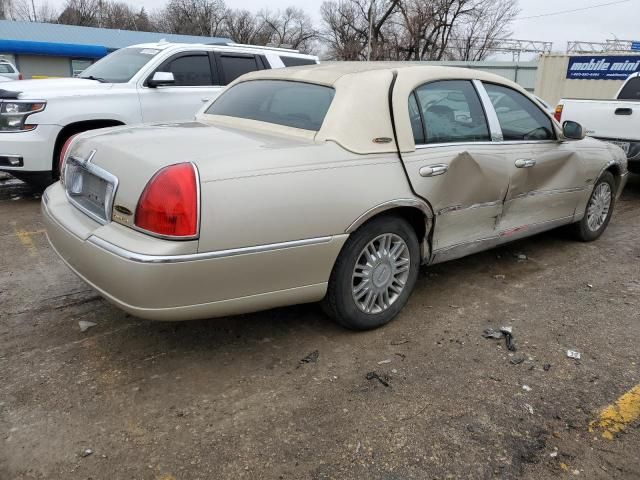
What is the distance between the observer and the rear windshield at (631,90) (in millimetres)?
8883

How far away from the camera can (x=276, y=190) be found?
2.74 meters

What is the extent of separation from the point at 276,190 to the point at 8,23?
42.1 metres

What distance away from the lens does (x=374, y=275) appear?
3369 millimetres

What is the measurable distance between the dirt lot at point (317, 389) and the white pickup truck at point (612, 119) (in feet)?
12.8

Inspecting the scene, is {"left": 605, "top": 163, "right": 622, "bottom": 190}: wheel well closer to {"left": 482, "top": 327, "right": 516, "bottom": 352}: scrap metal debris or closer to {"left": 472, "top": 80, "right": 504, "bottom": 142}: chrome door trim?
{"left": 472, "top": 80, "right": 504, "bottom": 142}: chrome door trim

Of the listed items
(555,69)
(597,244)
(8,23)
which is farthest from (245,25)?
(597,244)

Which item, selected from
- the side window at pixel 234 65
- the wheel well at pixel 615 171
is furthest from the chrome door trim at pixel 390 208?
the side window at pixel 234 65

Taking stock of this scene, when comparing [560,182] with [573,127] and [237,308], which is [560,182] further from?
[237,308]

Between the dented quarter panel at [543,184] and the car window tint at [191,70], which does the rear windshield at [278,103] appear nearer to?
the dented quarter panel at [543,184]

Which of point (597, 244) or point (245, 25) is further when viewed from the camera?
point (245, 25)

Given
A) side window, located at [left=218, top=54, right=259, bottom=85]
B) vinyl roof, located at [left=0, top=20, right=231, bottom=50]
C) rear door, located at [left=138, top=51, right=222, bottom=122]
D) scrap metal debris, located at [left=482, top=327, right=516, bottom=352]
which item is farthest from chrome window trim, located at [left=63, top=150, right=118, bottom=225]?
→ vinyl roof, located at [left=0, top=20, right=231, bottom=50]

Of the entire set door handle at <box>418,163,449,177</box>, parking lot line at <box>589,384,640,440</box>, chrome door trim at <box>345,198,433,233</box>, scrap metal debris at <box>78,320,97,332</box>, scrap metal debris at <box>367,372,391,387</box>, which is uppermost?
door handle at <box>418,163,449,177</box>

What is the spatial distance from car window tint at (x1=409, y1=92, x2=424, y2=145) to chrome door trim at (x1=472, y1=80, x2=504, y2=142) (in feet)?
2.38

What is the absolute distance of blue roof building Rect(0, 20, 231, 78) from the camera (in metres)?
31.4
